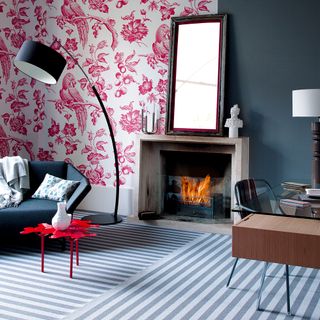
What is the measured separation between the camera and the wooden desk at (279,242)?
249cm

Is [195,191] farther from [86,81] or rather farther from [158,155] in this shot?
[86,81]

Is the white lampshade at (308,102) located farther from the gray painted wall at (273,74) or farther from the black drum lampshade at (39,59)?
the black drum lampshade at (39,59)

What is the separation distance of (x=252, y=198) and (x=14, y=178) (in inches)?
94.3

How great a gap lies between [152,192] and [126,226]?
1.71 ft

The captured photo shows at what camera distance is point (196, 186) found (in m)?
5.25

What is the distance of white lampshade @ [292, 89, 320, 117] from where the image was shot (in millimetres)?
4180

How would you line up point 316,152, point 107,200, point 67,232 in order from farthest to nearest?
point 107,200
point 316,152
point 67,232

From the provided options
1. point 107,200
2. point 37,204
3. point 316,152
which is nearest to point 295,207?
A: point 316,152

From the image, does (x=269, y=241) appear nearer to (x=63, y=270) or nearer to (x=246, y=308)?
(x=246, y=308)

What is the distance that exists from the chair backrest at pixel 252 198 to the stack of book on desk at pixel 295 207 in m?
0.06

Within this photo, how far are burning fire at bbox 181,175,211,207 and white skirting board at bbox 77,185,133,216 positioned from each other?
29.7 inches

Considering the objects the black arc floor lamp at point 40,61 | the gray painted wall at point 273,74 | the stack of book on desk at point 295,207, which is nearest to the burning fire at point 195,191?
A: the gray painted wall at point 273,74

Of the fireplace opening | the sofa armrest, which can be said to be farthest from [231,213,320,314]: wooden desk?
the fireplace opening

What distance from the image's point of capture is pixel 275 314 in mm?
2926
